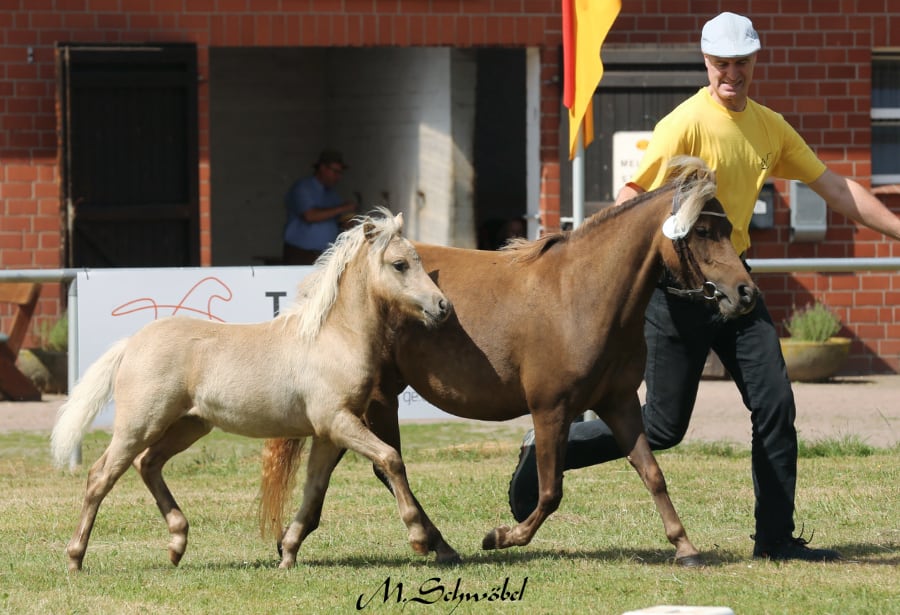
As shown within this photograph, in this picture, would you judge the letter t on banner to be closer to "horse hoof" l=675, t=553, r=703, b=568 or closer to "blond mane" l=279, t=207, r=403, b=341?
"blond mane" l=279, t=207, r=403, b=341

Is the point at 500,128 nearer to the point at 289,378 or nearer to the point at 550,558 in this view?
the point at 550,558

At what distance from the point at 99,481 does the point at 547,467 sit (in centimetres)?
178

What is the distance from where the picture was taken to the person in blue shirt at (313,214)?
15.8 metres

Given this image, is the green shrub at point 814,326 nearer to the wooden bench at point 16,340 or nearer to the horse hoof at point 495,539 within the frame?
the wooden bench at point 16,340

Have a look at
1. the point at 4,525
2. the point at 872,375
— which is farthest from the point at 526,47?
the point at 4,525

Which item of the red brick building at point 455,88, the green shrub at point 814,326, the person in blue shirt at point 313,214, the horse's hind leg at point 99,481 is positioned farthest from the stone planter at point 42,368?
the horse's hind leg at point 99,481

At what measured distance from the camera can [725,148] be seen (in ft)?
22.1

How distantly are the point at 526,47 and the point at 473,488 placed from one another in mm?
6966

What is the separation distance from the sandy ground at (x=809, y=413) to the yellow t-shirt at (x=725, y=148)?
423 centimetres

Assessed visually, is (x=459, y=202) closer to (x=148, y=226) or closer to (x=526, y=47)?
(x=526, y=47)

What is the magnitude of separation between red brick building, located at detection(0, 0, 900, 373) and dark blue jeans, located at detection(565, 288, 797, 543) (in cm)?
822

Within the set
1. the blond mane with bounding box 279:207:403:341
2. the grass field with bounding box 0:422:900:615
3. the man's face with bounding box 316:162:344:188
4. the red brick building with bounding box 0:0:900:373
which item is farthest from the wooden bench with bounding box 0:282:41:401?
the blond mane with bounding box 279:207:403:341

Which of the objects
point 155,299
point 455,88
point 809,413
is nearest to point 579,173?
point 155,299

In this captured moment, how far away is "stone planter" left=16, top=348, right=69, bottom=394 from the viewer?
14055 mm
